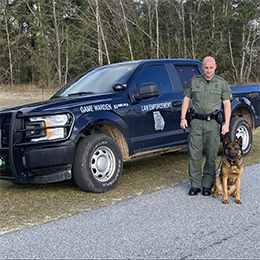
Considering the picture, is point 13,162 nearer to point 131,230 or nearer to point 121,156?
point 121,156

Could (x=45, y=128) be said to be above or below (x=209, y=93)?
below

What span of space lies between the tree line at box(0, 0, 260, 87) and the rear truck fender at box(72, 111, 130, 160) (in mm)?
37362

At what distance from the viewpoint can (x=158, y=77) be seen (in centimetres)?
699

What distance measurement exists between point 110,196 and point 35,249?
1964mm

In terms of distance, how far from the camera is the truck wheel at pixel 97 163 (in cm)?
551

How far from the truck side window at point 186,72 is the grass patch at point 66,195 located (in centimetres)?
157

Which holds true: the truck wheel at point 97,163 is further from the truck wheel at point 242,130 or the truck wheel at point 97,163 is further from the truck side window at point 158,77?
the truck wheel at point 242,130

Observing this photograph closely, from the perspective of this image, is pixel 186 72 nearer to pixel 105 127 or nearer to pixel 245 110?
pixel 245 110

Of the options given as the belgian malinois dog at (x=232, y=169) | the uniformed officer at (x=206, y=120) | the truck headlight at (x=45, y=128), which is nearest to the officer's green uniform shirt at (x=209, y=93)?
the uniformed officer at (x=206, y=120)

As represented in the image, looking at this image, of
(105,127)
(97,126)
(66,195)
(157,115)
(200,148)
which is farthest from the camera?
(157,115)

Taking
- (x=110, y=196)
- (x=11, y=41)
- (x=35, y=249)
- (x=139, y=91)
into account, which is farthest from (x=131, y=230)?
(x=11, y=41)

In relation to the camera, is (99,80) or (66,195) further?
(99,80)

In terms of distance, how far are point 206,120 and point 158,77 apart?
1788 millimetres

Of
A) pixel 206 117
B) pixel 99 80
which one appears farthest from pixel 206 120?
pixel 99 80
